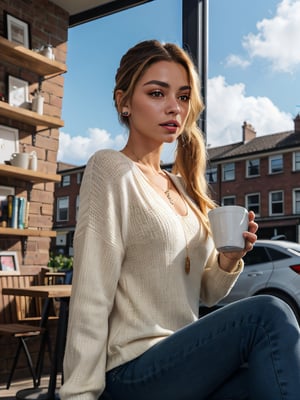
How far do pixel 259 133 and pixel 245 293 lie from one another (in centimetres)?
2340

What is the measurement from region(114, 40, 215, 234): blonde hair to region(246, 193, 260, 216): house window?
81.4ft

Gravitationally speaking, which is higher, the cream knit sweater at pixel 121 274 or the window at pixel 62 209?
the window at pixel 62 209

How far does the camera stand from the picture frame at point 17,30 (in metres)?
4.66

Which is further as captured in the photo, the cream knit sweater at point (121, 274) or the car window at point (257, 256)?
the car window at point (257, 256)

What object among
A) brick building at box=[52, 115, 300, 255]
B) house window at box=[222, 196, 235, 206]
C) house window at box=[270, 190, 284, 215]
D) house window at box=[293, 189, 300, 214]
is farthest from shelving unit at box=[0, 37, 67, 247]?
house window at box=[222, 196, 235, 206]

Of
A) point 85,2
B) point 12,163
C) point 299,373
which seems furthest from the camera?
point 85,2

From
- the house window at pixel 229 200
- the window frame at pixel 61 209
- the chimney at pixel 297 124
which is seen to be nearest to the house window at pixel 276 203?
the house window at pixel 229 200

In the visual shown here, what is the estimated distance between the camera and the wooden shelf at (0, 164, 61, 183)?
442 centimetres

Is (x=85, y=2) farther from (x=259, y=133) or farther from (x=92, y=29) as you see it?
(x=259, y=133)

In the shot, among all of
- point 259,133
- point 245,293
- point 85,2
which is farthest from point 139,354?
point 259,133

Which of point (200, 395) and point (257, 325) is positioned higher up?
point (257, 325)

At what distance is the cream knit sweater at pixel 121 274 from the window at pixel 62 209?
32.6m

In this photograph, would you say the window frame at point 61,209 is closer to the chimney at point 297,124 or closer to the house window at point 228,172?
the house window at point 228,172

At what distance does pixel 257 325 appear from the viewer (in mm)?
916
